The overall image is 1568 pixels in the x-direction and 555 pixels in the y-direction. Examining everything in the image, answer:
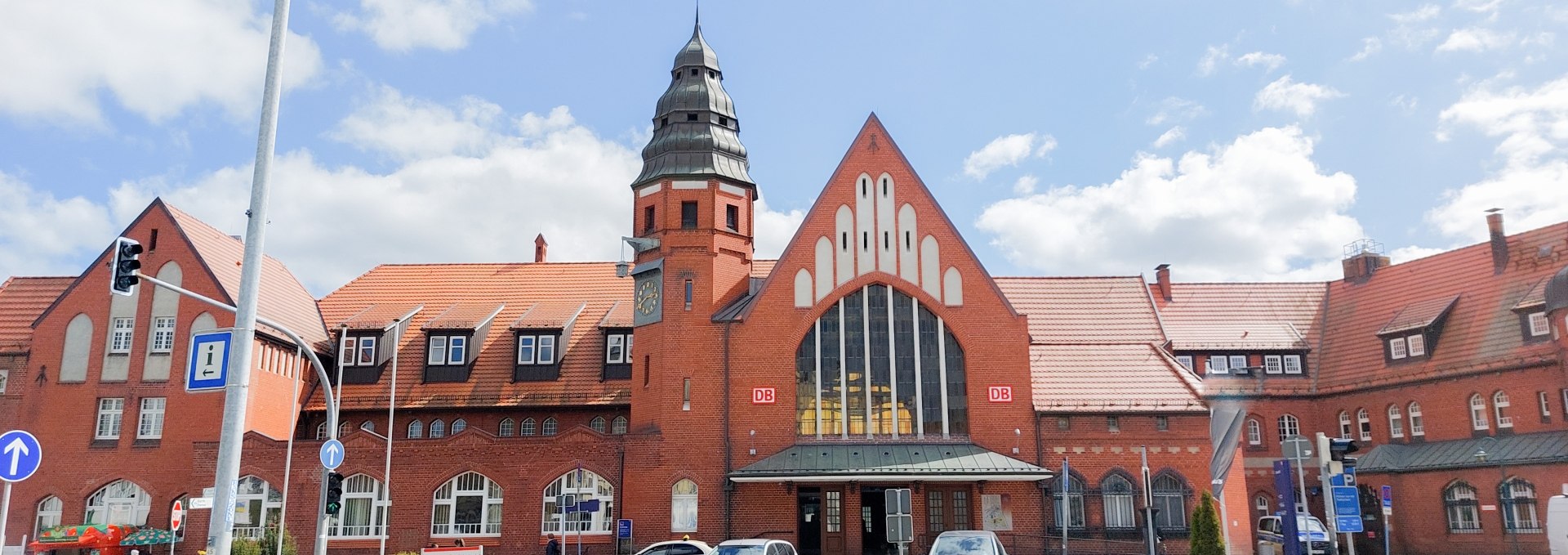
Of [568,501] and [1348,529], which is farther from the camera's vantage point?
[568,501]

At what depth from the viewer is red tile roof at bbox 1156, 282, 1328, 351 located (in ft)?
163

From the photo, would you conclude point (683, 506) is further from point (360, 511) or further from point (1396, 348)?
point (1396, 348)

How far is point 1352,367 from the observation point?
46.5 m

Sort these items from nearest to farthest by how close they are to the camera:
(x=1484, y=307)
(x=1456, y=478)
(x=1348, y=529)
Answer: (x=1348, y=529) → (x=1456, y=478) → (x=1484, y=307)

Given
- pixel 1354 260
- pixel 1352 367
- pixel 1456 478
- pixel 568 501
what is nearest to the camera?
pixel 568 501

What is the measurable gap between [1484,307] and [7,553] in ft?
175

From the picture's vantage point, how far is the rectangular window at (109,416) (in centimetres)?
3778

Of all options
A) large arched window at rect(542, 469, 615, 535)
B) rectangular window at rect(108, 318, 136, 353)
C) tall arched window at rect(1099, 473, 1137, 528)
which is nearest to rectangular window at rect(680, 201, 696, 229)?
large arched window at rect(542, 469, 615, 535)

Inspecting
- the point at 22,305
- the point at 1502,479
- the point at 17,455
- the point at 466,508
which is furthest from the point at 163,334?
the point at 1502,479

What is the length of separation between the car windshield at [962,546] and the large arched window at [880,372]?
533 inches

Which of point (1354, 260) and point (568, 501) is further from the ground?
point (1354, 260)

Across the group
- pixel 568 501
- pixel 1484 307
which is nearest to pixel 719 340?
pixel 568 501

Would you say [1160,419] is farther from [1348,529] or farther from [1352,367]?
[1348,529]

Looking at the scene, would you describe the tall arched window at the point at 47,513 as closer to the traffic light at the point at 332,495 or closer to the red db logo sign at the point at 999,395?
the traffic light at the point at 332,495
